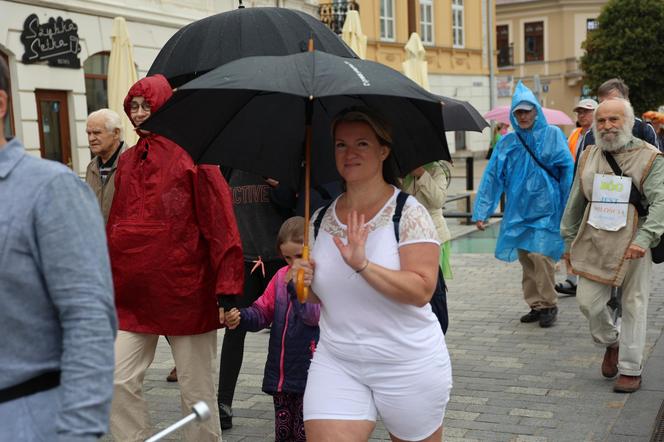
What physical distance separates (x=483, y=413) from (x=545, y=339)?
6.83ft

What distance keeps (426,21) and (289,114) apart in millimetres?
33585

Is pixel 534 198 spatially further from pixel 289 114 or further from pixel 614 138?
pixel 289 114

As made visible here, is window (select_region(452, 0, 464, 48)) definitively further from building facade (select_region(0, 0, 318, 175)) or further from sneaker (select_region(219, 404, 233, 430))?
sneaker (select_region(219, 404, 233, 430))

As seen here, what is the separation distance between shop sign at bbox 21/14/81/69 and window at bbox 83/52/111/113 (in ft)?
2.46

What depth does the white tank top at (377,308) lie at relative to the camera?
3113 mm

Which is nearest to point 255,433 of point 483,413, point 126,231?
point 483,413

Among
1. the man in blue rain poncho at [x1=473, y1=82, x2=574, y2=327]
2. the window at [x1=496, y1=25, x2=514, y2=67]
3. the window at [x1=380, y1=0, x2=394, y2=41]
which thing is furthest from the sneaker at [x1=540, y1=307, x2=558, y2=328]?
the window at [x1=496, y1=25, x2=514, y2=67]

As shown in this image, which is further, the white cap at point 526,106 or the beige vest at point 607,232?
the white cap at point 526,106

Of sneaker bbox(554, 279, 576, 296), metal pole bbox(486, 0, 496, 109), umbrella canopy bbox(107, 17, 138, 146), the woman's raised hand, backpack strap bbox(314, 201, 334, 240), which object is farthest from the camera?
metal pole bbox(486, 0, 496, 109)

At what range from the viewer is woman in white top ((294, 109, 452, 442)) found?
309cm

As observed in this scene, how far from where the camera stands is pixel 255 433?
508 centimetres

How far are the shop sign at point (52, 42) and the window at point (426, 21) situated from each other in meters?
22.2

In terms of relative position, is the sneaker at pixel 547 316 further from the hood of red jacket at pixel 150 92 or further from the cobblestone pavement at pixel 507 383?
the hood of red jacket at pixel 150 92

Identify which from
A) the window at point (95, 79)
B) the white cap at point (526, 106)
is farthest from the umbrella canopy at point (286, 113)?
the window at point (95, 79)
